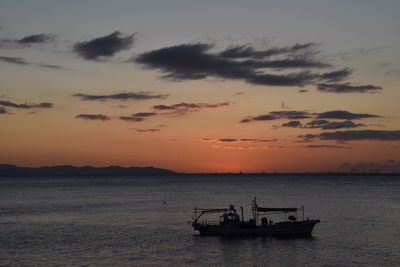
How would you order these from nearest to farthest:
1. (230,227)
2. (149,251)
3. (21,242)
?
(149,251) → (21,242) → (230,227)

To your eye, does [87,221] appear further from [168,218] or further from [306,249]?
[306,249]

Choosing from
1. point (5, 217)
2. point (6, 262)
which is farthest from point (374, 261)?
point (5, 217)

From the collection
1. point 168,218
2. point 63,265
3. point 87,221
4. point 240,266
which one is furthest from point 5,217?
point 240,266

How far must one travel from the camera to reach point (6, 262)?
190 feet

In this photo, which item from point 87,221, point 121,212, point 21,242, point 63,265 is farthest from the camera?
point 121,212

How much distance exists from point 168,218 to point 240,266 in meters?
49.4

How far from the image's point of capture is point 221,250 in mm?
67250

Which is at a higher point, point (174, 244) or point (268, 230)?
point (268, 230)

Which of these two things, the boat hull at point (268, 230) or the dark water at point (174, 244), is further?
the boat hull at point (268, 230)

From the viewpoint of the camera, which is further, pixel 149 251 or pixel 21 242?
pixel 21 242

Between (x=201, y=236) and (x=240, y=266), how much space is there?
74.6 ft

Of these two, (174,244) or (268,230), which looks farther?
(268,230)

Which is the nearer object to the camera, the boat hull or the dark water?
the dark water

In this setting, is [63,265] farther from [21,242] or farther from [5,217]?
[5,217]
